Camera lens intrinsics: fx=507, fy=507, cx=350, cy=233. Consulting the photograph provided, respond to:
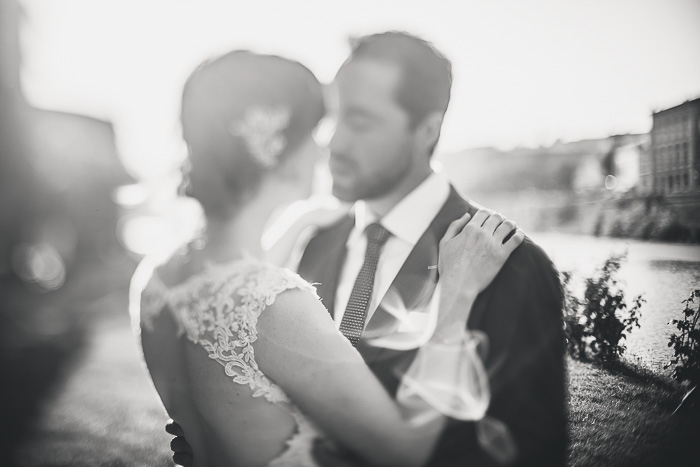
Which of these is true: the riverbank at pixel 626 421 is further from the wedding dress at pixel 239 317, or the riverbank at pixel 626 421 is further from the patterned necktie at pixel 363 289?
the wedding dress at pixel 239 317

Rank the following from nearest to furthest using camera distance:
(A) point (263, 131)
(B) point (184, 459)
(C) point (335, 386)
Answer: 1. (C) point (335, 386)
2. (A) point (263, 131)
3. (B) point (184, 459)

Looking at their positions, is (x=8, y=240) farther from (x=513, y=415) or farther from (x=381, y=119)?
(x=513, y=415)

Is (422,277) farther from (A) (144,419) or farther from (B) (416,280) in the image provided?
(A) (144,419)

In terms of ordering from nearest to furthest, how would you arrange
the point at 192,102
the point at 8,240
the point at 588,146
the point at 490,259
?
the point at 490,259, the point at 192,102, the point at 588,146, the point at 8,240

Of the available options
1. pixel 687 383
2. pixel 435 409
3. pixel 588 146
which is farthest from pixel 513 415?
pixel 588 146

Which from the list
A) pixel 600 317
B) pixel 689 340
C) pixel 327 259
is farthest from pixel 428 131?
pixel 689 340

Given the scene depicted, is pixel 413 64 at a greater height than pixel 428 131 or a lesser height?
greater

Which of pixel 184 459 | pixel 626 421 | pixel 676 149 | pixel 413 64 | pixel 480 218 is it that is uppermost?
pixel 413 64

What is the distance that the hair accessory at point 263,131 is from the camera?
1903 millimetres

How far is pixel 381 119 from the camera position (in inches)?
97.6

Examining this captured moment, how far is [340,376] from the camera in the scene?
1611mm

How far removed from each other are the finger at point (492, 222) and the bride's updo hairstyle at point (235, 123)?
32.5 inches

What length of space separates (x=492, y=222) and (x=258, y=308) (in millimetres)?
888

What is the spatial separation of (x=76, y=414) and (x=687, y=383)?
17.3 ft
